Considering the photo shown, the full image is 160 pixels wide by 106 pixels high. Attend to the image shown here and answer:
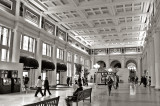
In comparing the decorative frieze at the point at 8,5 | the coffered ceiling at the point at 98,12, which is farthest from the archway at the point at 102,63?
the decorative frieze at the point at 8,5

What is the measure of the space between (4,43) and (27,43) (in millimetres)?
3539

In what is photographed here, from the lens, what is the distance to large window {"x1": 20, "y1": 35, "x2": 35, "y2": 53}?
57.0ft

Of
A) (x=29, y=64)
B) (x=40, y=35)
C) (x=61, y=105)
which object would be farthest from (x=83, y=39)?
(x=61, y=105)

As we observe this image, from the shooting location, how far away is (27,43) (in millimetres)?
18250

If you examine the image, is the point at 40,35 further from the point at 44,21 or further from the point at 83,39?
the point at 83,39

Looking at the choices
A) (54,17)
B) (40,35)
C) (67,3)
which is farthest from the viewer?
(54,17)

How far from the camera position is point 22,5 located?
53.0 ft

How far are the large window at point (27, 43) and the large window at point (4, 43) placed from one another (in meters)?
2.04

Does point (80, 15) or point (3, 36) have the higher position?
point (80, 15)

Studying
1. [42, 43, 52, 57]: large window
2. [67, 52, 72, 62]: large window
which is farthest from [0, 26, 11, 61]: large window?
[67, 52, 72, 62]: large window

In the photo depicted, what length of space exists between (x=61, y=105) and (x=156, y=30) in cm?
1151

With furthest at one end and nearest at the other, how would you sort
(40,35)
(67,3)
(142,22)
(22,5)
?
(142,22), (40,35), (67,3), (22,5)

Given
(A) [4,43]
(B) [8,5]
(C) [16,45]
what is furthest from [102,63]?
(B) [8,5]

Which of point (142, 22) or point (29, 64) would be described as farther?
point (142, 22)
